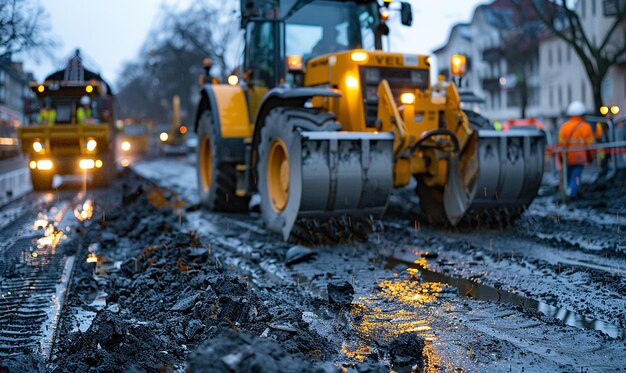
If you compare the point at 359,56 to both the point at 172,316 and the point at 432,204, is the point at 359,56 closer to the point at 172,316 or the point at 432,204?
the point at 432,204

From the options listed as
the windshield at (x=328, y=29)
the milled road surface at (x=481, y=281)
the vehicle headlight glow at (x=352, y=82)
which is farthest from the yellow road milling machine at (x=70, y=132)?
the vehicle headlight glow at (x=352, y=82)

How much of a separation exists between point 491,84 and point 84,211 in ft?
203

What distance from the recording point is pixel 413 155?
9.86 m

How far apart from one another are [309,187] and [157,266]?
208 cm

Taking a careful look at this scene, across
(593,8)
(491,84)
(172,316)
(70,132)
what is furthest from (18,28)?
(491,84)

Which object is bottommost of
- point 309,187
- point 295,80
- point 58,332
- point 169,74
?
point 58,332

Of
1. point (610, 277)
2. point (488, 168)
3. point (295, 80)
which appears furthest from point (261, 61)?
point (610, 277)

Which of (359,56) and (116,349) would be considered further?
(359,56)

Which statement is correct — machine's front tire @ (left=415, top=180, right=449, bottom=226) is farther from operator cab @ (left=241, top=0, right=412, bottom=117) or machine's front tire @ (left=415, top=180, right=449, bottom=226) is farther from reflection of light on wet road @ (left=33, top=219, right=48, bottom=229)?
reflection of light on wet road @ (left=33, top=219, right=48, bottom=229)

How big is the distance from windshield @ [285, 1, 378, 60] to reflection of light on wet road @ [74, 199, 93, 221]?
452 centimetres

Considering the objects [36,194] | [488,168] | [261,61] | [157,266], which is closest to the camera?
[157,266]

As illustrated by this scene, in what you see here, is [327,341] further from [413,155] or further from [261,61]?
[261,61]

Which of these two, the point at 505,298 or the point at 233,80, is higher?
the point at 233,80

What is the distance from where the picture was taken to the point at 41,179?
1919 centimetres
